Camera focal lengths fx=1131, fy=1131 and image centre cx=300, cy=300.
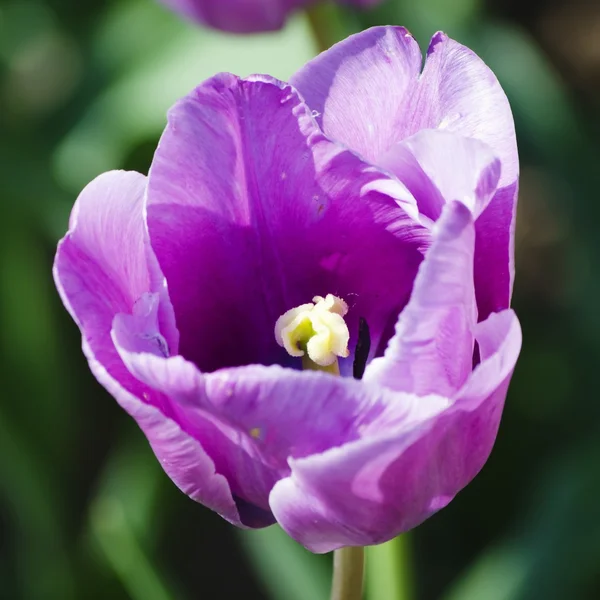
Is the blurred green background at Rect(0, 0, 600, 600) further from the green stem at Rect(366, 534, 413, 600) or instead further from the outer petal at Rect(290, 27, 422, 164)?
the outer petal at Rect(290, 27, 422, 164)

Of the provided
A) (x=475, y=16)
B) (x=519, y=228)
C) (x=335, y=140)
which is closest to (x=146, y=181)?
(x=335, y=140)

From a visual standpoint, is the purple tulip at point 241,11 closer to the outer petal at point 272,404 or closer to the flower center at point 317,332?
the flower center at point 317,332

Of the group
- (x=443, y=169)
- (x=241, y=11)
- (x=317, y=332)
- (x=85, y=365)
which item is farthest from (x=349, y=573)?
(x=85, y=365)

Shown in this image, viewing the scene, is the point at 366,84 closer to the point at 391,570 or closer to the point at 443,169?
the point at 443,169

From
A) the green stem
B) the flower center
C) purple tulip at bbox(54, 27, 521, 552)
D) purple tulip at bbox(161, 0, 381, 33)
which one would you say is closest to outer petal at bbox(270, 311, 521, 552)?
purple tulip at bbox(54, 27, 521, 552)

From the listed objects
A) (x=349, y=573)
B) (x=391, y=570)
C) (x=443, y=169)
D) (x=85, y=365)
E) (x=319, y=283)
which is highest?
(x=443, y=169)

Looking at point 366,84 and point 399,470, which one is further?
point 366,84
